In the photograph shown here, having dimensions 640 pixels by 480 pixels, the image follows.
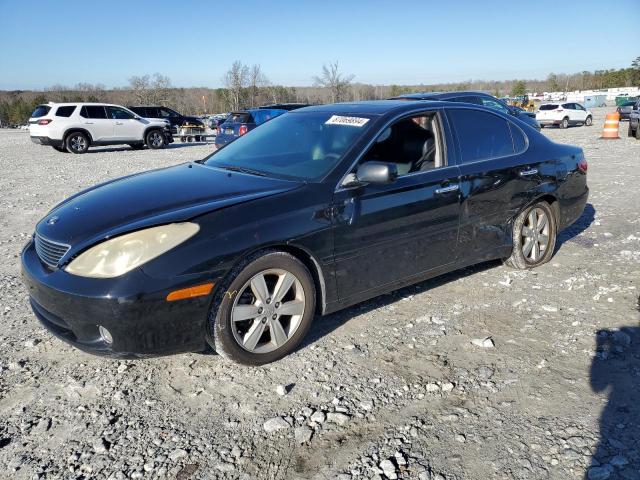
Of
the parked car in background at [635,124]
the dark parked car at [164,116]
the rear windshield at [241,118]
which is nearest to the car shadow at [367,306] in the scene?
the rear windshield at [241,118]

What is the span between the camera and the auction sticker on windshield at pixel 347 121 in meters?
3.89

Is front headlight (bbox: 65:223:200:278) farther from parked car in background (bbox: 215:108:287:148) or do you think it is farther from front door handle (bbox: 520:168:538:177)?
parked car in background (bbox: 215:108:287:148)

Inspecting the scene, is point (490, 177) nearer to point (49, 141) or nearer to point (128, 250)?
point (128, 250)

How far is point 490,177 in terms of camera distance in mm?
4391

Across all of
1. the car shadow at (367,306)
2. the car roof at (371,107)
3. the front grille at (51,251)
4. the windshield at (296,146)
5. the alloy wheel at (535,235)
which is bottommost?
the car shadow at (367,306)

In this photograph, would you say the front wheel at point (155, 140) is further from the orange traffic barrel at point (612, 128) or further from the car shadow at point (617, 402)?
the car shadow at point (617, 402)

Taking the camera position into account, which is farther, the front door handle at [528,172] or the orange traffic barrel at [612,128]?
the orange traffic barrel at [612,128]

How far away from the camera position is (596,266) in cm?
510

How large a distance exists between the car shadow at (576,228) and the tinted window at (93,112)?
56.1 ft

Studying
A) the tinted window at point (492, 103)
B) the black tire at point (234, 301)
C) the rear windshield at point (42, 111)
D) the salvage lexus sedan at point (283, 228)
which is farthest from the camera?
the rear windshield at point (42, 111)

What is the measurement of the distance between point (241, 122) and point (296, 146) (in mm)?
14496

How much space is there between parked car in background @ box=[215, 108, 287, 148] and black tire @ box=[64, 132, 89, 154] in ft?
16.7

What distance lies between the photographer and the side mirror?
3398mm

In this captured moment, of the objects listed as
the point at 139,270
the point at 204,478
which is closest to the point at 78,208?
the point at 139,270
